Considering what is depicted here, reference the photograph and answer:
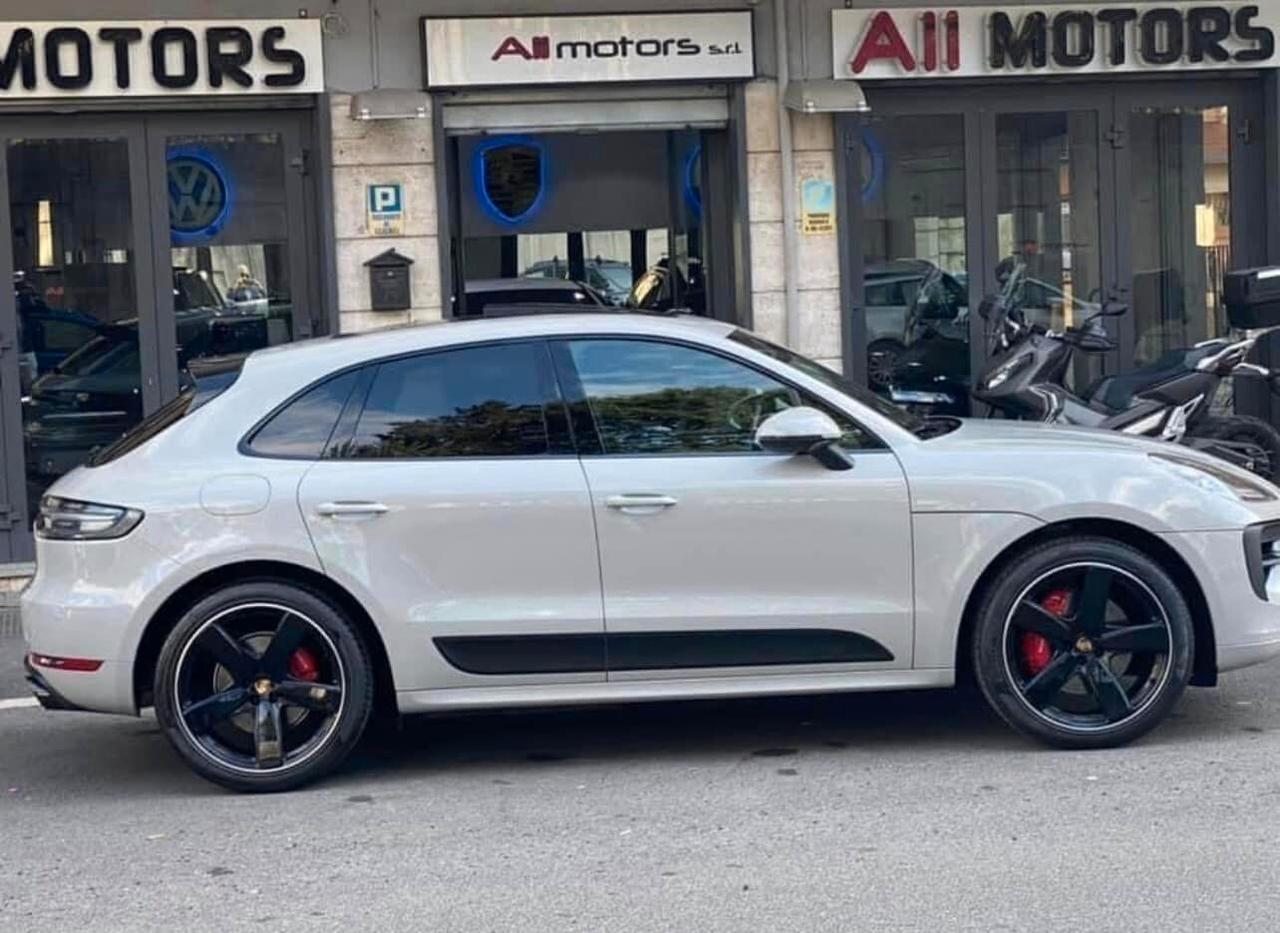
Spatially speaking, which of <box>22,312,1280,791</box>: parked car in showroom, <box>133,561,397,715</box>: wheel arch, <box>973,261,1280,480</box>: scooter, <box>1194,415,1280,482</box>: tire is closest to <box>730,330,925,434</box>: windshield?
<box>22,312,1280,791</box>: parked car in showroom

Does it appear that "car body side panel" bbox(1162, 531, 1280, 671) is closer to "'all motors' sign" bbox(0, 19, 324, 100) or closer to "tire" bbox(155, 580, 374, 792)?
"tire" bbox(155, 580, 374, 792)

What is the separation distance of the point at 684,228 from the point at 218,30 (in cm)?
307

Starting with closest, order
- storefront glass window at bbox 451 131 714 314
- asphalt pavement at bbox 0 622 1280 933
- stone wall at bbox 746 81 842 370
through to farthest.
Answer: asphalt pavement at bbox 0 622 1280 933
stone wall at bbox 746 81 842 370
storefront glass window at bbox 451 131 714 314

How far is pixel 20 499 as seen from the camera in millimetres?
10953

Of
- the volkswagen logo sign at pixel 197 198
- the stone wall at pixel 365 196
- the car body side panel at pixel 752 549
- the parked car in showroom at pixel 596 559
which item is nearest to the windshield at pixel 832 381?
the parked car in showroom at pixel 596 559

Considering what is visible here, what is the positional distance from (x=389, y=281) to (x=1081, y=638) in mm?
5704

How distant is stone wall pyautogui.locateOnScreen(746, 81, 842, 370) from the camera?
11.4m

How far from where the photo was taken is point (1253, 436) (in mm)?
10656

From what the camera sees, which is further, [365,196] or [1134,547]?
[365,196]

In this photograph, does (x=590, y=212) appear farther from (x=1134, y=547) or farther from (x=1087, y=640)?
(x=1087, y=640)

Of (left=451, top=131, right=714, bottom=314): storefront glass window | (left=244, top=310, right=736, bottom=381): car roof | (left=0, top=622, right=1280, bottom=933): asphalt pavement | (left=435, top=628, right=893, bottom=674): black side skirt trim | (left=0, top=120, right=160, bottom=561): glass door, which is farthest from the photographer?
(left=451, top=131, right=714, bottom=314): storefront glass window

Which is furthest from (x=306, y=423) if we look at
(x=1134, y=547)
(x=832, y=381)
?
(x=1134, y=547)

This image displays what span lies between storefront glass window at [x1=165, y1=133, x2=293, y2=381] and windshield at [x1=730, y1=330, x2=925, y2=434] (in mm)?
5087

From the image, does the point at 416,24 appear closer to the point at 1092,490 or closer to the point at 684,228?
the point at 684,228
